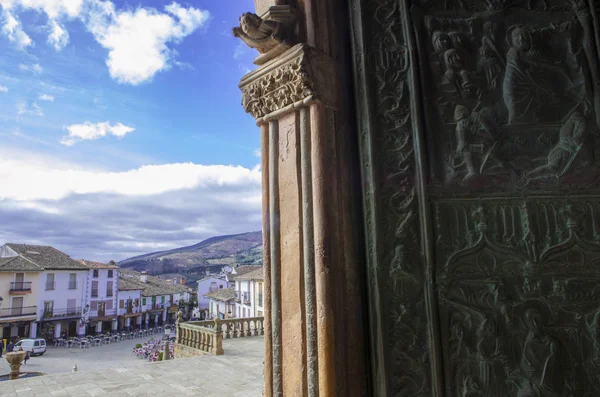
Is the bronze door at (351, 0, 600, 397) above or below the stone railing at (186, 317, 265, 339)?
above

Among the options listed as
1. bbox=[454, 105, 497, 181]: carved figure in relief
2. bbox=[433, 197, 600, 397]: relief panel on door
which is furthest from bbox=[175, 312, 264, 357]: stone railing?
bbox=[454, 105, 497, 181]: carved figure in relief

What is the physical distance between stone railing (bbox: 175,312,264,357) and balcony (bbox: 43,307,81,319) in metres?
26.1

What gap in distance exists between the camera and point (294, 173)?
2309 mm

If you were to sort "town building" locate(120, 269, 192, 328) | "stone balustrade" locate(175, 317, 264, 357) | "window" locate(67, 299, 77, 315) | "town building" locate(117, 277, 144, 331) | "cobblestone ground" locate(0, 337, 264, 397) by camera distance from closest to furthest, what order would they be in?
"cobblestone ground" locate(0, 337, 264, 397)
"stone balustrade" locate(175, 317, 264, 357)
"window" locate(67, 299, 77, 315)
"town building" locate(117, 277, 144, 331)
"town building" locate(120, 269, 192, 328)

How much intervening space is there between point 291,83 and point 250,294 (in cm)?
3074

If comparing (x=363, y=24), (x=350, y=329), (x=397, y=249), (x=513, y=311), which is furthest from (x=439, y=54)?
(x=350, y=329)

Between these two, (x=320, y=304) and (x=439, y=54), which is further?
(x=439, y=54)

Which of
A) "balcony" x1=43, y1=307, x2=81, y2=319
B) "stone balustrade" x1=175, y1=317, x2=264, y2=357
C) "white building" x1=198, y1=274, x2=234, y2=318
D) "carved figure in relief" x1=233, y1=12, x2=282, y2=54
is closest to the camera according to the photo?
"carved figure in relief" x1=233, y1=12, x2=282, y2=54

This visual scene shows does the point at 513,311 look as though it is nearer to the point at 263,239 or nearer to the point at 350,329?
the point at 350,329

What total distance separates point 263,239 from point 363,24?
1.51 metres

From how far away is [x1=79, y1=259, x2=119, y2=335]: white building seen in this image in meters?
37.2

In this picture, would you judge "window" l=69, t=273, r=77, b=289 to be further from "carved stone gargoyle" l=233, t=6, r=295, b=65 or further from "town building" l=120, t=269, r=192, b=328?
"carved stone gargoyle" l=233, t=6, r=295, b=65

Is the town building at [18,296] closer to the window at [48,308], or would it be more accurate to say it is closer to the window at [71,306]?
the window at [48,308]

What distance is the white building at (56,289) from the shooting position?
108ft
